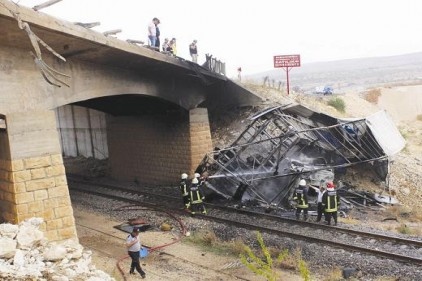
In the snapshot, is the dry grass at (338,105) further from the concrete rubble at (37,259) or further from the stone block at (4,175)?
the concrete rubble at (37,259)

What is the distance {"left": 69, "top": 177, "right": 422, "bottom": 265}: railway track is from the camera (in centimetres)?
1160

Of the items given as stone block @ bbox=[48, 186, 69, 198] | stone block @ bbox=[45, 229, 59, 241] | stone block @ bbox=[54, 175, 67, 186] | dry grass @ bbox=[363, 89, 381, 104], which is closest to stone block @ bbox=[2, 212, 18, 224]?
stone block @ bbox=[45, 229, 59, 241]

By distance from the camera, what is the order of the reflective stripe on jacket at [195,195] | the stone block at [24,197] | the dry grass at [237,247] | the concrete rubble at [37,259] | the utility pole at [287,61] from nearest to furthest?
the concrete rubble at [37,259]
the stone block at [24,197]
the dry grass at [237,247]
the reflective stripe on jacket at [195,195]
the utility pole at [287,61]

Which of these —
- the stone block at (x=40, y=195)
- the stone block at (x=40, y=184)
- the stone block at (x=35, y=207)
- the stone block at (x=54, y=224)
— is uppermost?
the stone block at (x=40, y=184)

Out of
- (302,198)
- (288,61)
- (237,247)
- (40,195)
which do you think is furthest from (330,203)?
Answer: (288,61)

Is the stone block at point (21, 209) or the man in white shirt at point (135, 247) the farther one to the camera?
the stone block at point (21, 209)

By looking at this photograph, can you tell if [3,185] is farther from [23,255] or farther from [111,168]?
[111,168]

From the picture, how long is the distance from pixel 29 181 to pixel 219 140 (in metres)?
12.0

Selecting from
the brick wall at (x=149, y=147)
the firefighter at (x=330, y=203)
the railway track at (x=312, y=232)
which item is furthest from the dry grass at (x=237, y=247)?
the brick wall at (x=149, y=147)

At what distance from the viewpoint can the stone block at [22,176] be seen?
11047mm

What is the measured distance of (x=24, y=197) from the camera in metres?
11.1

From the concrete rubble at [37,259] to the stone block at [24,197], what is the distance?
6.34 feet

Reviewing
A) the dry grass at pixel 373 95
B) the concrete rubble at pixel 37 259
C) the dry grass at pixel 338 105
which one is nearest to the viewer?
the concrete rubble at pixel 37 259

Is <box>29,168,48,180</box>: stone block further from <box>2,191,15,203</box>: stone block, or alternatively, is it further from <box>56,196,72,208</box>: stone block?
<box>56,196,72,208</box>: stone block
